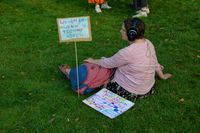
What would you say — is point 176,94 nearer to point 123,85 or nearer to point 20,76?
point 123,85

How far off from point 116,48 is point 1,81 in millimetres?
2066

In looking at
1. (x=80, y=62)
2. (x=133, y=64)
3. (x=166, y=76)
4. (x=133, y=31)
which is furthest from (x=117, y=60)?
(x=80, y=62)

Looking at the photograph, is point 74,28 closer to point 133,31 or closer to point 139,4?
point 133,31

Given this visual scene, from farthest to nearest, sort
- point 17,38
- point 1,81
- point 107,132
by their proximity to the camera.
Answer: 1. point 17,38
2. point 1,81
3. point 107,132

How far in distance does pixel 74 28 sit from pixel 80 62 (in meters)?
1.40

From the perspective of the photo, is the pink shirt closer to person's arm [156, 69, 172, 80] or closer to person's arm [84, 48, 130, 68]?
person's arm [84, 48, 130, 68]

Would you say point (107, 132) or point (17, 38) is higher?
point (17, 38)

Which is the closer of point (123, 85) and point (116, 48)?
point (123, 85)

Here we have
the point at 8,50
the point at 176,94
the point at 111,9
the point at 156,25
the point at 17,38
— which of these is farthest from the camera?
the point at 111,9

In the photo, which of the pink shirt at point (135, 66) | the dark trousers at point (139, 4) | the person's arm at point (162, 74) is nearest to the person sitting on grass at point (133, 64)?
the pink shirt at point (135, 66)

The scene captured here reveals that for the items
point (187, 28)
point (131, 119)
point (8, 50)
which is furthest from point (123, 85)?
point (187, 28)

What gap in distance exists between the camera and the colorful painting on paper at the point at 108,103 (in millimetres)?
4625

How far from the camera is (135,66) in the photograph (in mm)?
4738

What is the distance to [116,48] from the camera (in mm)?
6566
